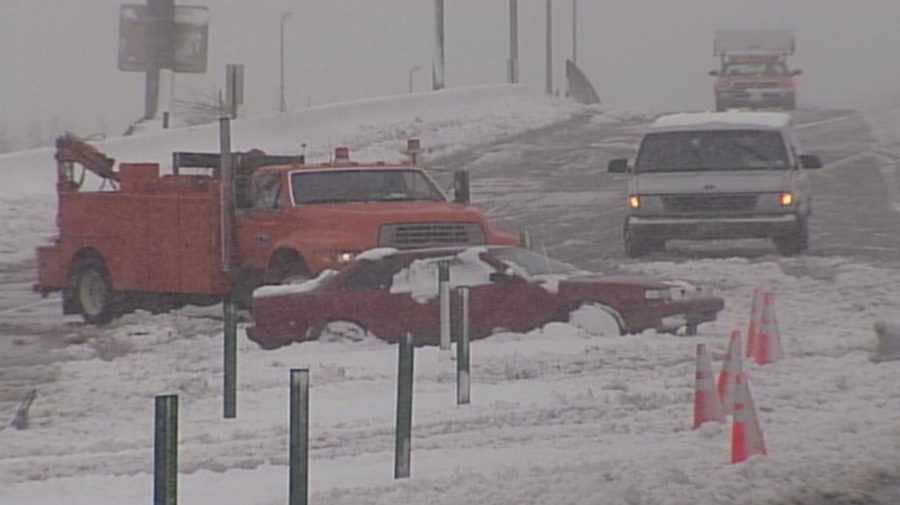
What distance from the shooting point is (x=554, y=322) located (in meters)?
17.0

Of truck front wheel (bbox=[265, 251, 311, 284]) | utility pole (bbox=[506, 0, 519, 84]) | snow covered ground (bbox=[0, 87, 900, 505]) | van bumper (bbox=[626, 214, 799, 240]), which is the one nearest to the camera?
snow covered ground (bbox=[0, 87, 900, 505])

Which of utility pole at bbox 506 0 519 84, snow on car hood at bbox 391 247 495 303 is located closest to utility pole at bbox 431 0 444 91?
utility pole at bbox 506 0 519 84

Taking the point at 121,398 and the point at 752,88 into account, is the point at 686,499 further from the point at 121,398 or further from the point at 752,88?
the point at 752,88

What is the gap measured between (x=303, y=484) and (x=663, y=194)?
52.1ft

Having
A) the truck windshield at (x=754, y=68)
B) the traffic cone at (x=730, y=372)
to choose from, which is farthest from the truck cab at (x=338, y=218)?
the truck windshield at (x=754, y=68)

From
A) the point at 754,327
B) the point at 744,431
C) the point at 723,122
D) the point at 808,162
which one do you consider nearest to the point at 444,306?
the point at 754,327

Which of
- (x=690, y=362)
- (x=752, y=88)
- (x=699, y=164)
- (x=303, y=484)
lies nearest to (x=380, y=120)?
(x=752, y=88)

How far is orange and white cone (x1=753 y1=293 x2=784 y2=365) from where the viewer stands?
50.0 feet

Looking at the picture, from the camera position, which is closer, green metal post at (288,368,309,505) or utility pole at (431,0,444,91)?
green metal post at (288,368,309,505)

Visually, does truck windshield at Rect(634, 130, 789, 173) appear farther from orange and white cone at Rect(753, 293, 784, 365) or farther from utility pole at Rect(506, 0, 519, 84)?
utility pole at Rect(506, 0, 519, 84)

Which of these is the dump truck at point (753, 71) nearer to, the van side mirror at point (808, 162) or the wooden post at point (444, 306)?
the van side mirror at point (808, 162)

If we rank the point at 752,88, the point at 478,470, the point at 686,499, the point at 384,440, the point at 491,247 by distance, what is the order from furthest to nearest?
1. the point at 752,88
2. the point at 491,247
3. the point at 384,440
4. the point at 478,470
5. the point at 686,499

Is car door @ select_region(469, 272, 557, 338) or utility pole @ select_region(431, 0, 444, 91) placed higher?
utility pole @ select_region(431, 0, 444, 91)

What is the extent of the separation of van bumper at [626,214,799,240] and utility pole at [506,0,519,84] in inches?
1384
